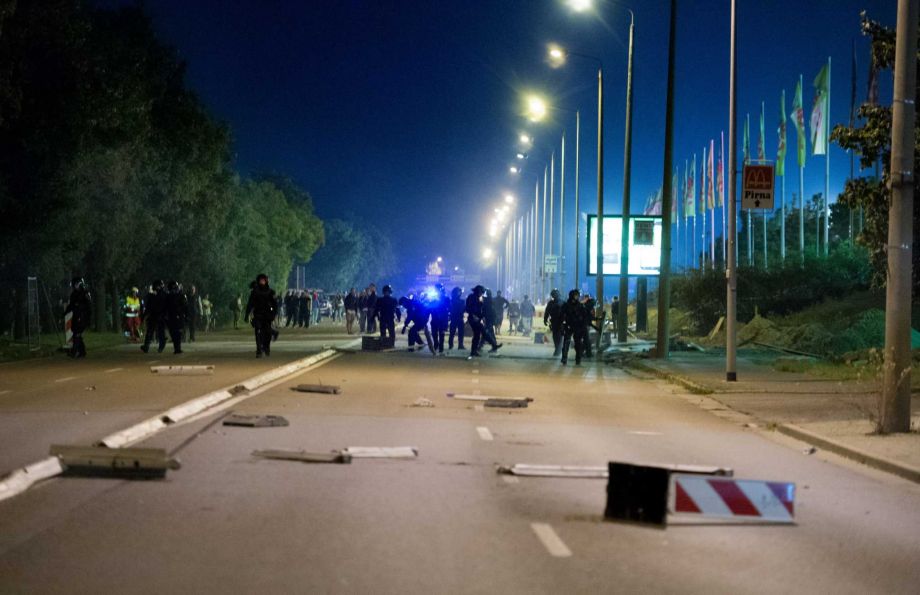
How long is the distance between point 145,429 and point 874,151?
12253 millimetres

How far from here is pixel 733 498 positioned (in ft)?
30.6

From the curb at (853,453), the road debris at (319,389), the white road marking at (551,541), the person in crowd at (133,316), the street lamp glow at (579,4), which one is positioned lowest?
the white road marking at (551,541)

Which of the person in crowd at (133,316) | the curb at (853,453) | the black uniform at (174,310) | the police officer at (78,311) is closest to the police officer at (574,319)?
the black uniform at (174,310)

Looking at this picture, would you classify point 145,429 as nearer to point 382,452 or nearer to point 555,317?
point 382,452

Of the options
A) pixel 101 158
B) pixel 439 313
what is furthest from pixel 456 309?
pixel 101 158

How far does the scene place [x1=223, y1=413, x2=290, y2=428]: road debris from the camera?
15148 mm

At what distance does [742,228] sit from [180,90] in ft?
195

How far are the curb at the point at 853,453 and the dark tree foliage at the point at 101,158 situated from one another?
20916 mm

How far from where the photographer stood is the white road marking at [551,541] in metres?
8.19

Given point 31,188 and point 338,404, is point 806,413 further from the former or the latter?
point 31,188

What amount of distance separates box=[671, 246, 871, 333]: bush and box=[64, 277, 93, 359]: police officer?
25.7 meters

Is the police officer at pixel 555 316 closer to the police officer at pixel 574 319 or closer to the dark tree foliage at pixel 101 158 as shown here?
the police officer at pixel 574 319

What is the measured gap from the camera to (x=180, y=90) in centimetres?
4850

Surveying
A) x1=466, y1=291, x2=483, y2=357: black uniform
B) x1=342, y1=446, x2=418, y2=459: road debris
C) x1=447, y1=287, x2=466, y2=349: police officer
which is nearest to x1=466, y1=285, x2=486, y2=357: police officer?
x1=466, y1=291, x2=483, y2=357: black uniform
